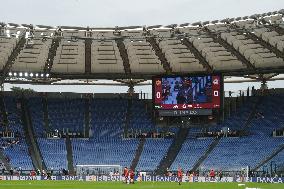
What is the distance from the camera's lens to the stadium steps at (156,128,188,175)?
63188mm

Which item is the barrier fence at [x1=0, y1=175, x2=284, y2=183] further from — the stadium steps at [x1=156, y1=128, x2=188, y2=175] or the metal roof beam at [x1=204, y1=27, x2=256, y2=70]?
the metal roof beam at [x1=204, y1=27, x2=256, y2=70]

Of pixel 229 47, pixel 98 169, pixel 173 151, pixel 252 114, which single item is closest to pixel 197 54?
pixel 229 47

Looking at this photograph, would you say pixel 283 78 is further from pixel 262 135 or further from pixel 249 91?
pixel 262 135

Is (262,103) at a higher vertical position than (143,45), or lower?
lower

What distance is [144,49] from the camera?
6194 centimetres

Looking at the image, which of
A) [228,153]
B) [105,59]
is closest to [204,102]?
[228,153]

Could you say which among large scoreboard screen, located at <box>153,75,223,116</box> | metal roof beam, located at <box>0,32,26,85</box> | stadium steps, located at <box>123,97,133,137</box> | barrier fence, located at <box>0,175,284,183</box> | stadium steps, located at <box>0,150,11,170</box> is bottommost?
barrier fence, located at <box>0,175,284,183</box>

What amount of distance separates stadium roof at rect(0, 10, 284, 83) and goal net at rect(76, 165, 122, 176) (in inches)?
499

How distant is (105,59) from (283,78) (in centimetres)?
2552

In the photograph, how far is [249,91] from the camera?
74.1 meters

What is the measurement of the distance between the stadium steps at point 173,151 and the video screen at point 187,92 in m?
6.35

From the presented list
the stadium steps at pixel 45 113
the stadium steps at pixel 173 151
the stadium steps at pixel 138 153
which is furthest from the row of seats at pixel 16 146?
the stadium steps at pixel 173 151

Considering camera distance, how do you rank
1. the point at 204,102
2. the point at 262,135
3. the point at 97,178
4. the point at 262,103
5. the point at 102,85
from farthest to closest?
the point at 102,85 → the point at 262,103 → the point at 262,135 → the point at 204,102 → the point at 97,178

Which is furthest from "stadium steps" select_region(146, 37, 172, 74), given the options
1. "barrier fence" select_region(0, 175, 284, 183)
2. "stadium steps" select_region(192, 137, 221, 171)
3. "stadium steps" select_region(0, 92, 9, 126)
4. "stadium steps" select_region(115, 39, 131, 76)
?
"stadium steps" select_region(0, 92, 9, 126)
